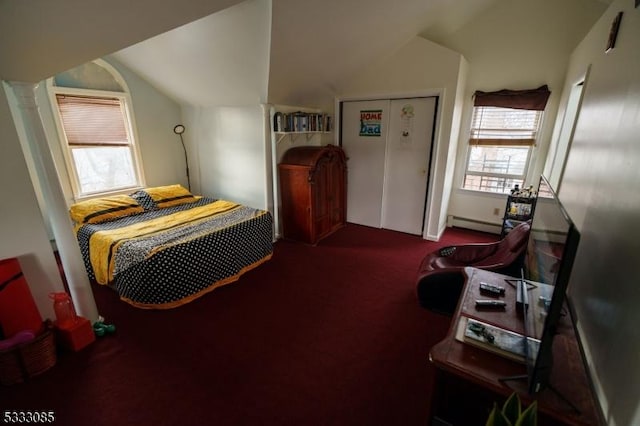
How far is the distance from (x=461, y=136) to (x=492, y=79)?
0.76 metres

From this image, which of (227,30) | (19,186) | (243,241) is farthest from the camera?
(243,241)

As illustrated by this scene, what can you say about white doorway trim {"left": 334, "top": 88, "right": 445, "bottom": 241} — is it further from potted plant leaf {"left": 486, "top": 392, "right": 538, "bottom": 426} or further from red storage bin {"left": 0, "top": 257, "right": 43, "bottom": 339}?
red storage bin {"left": 0, "top": 257, "right": 43, "bottom": 339}

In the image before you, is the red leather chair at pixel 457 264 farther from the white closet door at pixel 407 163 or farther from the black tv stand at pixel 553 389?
the white closet door at pixel 407 163

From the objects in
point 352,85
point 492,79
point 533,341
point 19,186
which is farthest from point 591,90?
point 19,186

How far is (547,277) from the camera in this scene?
1.03 metres

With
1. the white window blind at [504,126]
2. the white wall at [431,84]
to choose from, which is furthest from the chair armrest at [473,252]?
the white window blind at [504,126]

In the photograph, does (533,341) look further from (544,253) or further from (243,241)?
(243,241)

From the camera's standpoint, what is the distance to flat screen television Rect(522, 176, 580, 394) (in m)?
0.84

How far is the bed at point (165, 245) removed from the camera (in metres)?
2.34

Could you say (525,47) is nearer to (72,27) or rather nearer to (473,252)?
(473,252)

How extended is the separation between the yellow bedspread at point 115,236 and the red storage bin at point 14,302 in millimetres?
677

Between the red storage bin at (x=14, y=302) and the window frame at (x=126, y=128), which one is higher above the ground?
the window frame at (x=126, y=128)

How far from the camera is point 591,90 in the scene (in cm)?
217

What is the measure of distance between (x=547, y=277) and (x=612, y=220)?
522 mm
